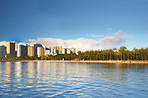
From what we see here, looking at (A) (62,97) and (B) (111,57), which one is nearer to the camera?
(A) (62,97)

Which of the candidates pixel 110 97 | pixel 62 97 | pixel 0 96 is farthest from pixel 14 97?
pixel 110 97

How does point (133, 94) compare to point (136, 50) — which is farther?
point (136, 50)

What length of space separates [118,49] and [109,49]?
13637mm

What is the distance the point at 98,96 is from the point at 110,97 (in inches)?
55.3

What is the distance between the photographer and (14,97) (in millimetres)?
19219

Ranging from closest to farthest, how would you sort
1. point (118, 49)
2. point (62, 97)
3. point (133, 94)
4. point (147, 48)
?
1. point (62, 97)
2. point (133, 94)
3. point (147, 48)
4. point (118, 49)

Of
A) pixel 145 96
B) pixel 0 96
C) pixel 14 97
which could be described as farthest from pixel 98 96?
pixel 0 96

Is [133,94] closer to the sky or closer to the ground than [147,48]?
closer to the ground

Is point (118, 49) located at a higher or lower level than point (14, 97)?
higher

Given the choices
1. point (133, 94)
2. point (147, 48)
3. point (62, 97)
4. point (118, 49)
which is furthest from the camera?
point (118, 49)

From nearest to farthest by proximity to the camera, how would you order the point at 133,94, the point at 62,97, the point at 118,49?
1. the point at 62,97
2. the point at 133,94
3. the point at 118,49

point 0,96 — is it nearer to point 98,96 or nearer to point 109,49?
point 98,96

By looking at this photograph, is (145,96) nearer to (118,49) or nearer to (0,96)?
(0,96)

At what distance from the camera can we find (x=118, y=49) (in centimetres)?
18825
